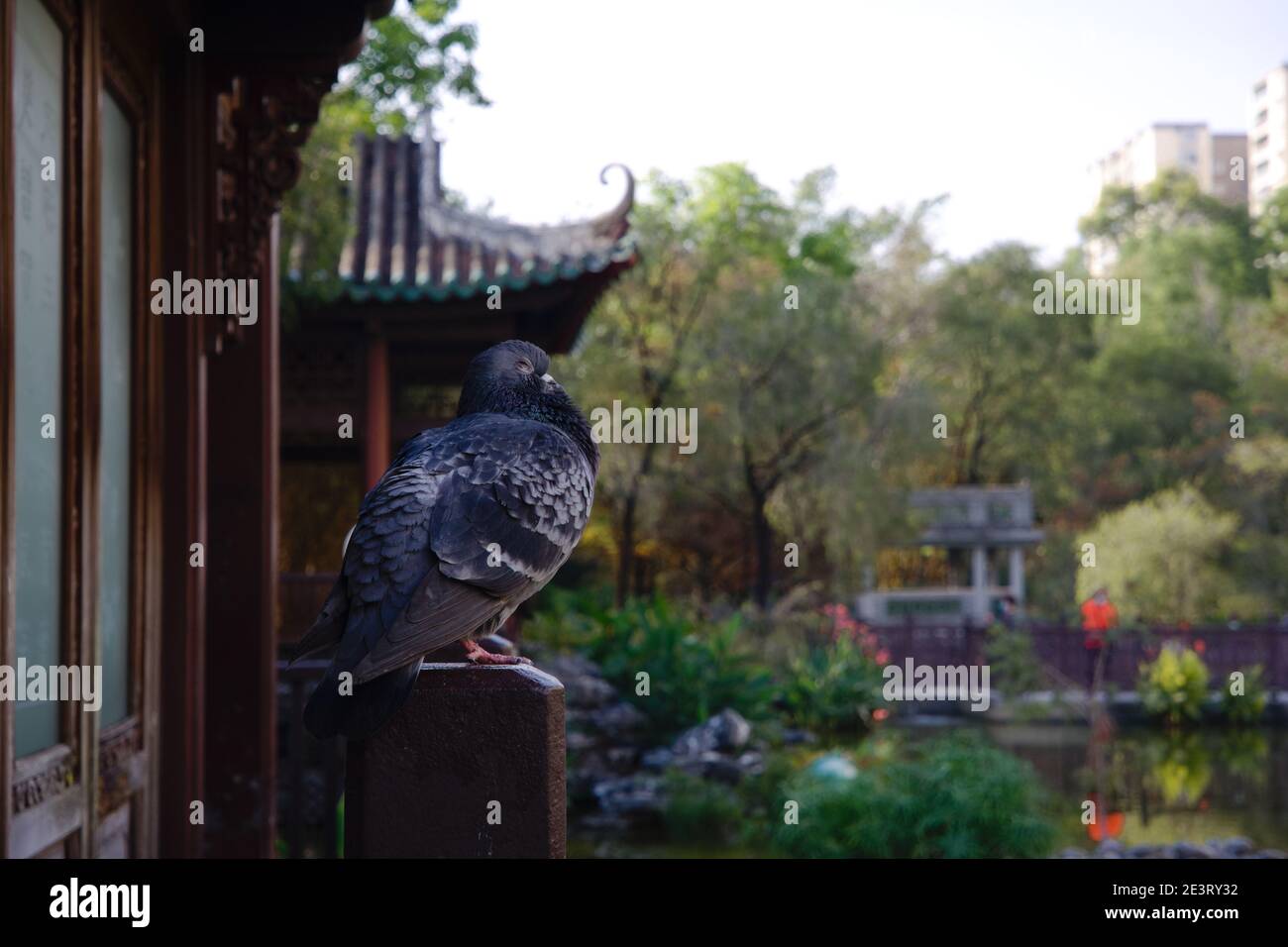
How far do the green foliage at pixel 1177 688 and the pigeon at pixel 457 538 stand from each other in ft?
53.8

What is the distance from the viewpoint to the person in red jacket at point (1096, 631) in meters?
18.4

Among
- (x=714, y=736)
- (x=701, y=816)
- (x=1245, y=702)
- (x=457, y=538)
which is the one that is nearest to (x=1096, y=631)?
(x=1245, y=702)

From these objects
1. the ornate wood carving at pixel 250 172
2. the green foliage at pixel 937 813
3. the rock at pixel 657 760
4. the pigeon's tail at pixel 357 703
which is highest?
the ornate wood carving at pixel 250 172

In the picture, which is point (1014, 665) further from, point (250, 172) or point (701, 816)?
point (250, 172)

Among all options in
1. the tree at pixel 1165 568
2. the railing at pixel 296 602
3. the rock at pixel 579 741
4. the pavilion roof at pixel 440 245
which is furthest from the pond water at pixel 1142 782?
the pavilion roof at pixel 440 245

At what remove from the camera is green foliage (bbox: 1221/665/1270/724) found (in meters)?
17.2

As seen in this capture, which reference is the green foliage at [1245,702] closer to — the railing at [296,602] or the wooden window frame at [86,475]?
the railing at [296,602]

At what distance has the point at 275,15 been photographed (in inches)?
173

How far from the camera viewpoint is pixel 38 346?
3.29 meters

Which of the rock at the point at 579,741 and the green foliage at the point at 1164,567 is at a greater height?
the green foliage at the point at 1164,567

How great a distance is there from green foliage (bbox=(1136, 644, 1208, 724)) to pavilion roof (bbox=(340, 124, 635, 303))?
11.2m

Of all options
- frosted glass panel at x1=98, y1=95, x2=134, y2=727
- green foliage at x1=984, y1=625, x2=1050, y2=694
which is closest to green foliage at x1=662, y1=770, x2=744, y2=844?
frosted glass panel at x1=98, y1=95, x2=134, y2=727

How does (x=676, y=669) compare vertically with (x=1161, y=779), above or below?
above

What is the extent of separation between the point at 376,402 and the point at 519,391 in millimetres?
6778
